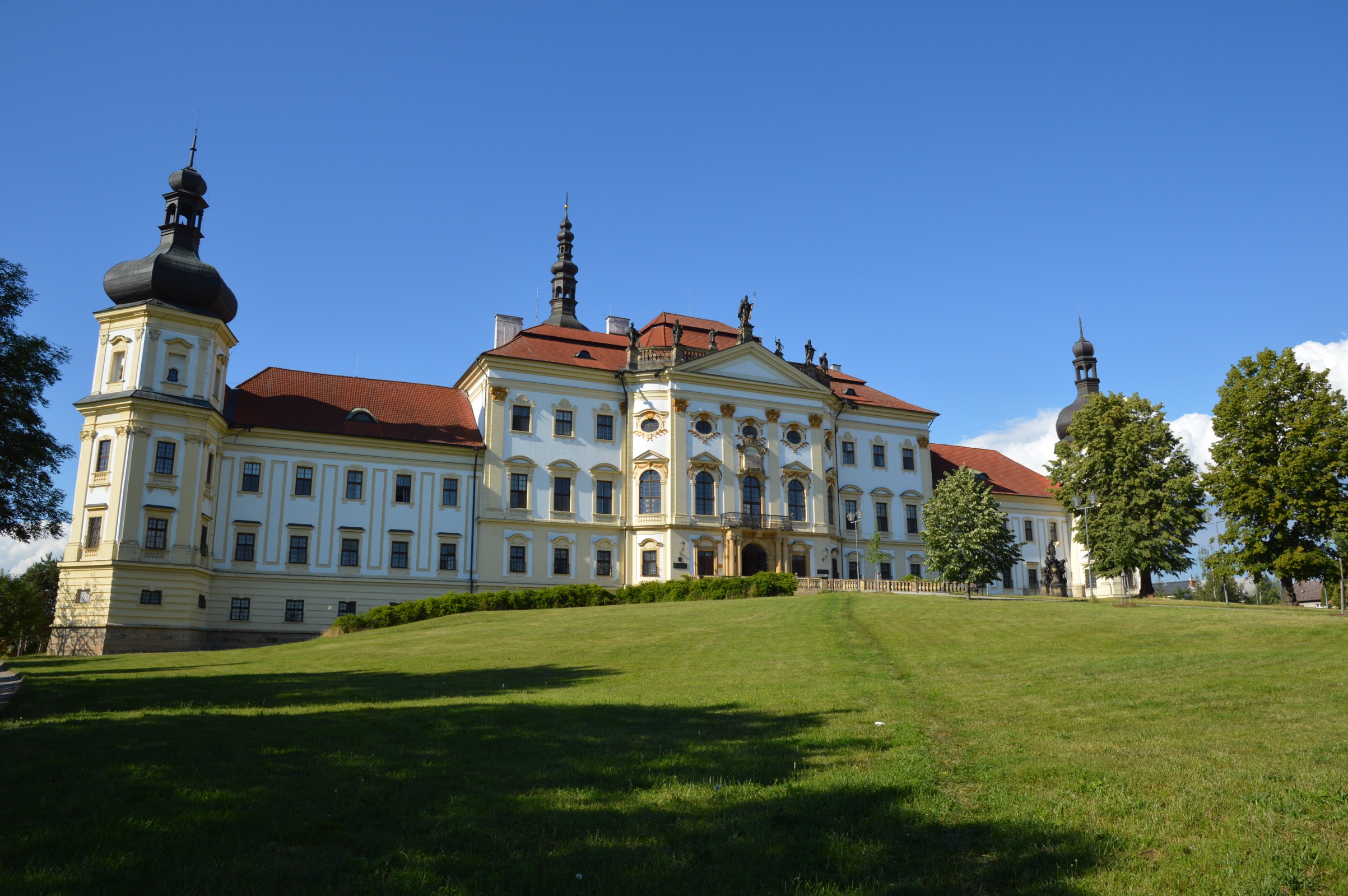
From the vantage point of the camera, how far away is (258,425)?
4356 centimetres

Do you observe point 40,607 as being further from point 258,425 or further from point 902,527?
point 902,527

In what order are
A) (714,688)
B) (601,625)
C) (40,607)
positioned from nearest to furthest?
(714,688) < (601,625) < (40,607)

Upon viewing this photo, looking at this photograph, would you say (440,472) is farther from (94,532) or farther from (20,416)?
(20,416)

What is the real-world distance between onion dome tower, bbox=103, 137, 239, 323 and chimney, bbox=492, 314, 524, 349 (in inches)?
675

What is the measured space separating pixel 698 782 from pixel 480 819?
2.11 meters

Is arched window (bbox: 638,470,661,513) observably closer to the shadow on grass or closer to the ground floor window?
the ground floor window

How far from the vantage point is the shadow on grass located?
18.7ft

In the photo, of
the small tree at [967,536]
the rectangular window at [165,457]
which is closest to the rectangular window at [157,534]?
the rectangular window at [165,457]

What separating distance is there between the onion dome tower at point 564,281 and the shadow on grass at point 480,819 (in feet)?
178

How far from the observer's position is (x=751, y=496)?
5038cm

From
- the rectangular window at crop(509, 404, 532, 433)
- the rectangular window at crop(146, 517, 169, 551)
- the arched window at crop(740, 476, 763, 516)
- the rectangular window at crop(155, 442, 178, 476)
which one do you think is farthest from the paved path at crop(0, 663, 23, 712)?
the arched window at crop(740, 476, 763, 516)

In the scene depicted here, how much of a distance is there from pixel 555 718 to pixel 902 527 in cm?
4780

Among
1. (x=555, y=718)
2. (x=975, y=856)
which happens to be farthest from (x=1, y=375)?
(x=975, y=856)

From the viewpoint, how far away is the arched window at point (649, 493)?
4897 centimetres
